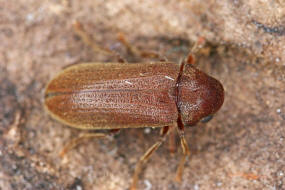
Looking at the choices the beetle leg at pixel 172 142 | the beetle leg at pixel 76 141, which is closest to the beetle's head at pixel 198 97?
the beetle leg at pixel 172 142

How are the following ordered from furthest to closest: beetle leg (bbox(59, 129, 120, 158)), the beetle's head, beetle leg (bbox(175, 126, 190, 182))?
beetle leg (bbox(59, 129, 120, 158)) < beetle leg (bbox(175, 126, 190, 182)) < the beetle's head

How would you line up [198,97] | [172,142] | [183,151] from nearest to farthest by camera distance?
[198,97], [183,151], [172,142]

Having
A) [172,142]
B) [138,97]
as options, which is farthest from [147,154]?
[138,97]

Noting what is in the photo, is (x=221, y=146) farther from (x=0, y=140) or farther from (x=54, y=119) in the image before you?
(x=0, y=140)

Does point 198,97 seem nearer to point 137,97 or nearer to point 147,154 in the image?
point 137,97

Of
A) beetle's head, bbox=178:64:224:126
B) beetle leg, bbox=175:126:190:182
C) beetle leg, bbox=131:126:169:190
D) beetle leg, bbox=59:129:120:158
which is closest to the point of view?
beetle's head, bbox=178:64:224:126

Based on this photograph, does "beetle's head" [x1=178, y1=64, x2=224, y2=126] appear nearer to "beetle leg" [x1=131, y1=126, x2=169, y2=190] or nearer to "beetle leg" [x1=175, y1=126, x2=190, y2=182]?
"beetle leg" [x1=175, y1=126, x2=190, y2=182]

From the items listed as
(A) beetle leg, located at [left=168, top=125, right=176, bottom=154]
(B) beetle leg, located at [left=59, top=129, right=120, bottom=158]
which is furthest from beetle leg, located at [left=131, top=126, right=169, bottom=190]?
(B) beetle leg, located at [left=59, top=129, right=120, bottom=158]
